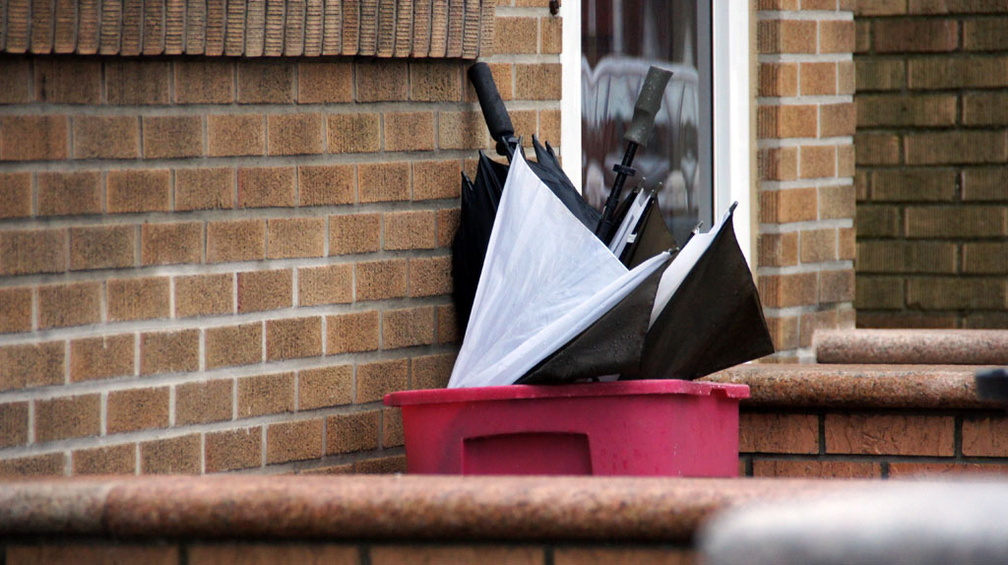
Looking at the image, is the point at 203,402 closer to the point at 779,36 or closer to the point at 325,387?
the point at 325,387

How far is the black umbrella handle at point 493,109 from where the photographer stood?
3.55 meters

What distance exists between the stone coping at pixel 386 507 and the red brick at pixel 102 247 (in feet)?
2.47

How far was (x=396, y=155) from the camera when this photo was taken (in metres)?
3.49

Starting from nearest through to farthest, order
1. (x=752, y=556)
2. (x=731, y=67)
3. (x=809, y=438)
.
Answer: (x=752, y=556) → (x=809, y=438) → (x=731, y=67)

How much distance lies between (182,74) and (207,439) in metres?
0.71

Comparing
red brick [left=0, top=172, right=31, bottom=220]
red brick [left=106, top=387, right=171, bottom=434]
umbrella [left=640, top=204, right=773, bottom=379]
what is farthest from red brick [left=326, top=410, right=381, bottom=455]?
red brick [left=0, top=172, right=31, bottom=220]

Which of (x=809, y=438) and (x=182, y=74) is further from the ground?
(x=182, y=74)

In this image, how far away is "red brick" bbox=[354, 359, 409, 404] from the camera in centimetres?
345

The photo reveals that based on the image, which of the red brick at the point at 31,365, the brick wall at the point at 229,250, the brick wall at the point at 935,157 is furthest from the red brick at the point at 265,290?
the brick wall at the point at 935,157

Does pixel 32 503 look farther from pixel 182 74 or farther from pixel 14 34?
pixel 182 74

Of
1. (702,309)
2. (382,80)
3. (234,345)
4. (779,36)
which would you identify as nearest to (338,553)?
(234,345)

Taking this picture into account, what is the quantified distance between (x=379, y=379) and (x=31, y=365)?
917 millimetres

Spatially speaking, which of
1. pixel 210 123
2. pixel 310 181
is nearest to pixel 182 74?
pixel 210 123

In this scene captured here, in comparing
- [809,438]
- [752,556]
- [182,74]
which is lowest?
[809,438]
